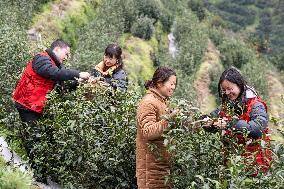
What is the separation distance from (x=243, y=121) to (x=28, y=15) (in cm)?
2708

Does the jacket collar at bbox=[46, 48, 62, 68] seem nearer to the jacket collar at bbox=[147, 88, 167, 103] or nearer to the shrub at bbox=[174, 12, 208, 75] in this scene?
the jacket collar at bbox=[147, 88, 167, 103]

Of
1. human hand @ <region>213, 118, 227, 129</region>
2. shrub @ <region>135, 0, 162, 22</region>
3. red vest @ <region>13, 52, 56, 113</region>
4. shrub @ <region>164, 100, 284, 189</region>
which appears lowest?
shrub @ <region>164, 100, 284, 189</region>

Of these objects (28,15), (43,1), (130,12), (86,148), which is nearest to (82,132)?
(86,148)

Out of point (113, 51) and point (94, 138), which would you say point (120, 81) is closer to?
point (113, 51)

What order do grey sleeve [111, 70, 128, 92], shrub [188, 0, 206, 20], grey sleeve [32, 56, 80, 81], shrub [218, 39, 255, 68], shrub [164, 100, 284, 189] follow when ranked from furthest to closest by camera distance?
shrub [188, 0, 206, 20] → shrub [218, 39, 255, 68] → grey sleeve [111, 70, 128, 92] → grey sleeve [32, 56, 80, 81] → shrub [164, 100, 284, 189]

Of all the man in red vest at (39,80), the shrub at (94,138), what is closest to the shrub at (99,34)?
the man in red vest at (39,80)

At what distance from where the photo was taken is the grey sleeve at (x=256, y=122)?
A: 512cm

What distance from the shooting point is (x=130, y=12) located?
149ft

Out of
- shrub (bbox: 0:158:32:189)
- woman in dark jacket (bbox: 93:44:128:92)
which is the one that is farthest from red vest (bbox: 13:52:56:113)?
shrub (bbox: 0:158:32:189)

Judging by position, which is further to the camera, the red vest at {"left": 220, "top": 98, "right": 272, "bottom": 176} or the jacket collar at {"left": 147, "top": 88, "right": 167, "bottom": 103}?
the jacket collar at {"left": 147, "top": 88, "right": 167, "bottom": 103}

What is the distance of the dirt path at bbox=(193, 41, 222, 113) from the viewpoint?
1964 inches

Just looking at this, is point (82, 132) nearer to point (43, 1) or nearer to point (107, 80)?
point (107, 80)

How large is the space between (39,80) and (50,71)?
0.34 metres

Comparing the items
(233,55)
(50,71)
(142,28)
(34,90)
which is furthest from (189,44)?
(50,71)
